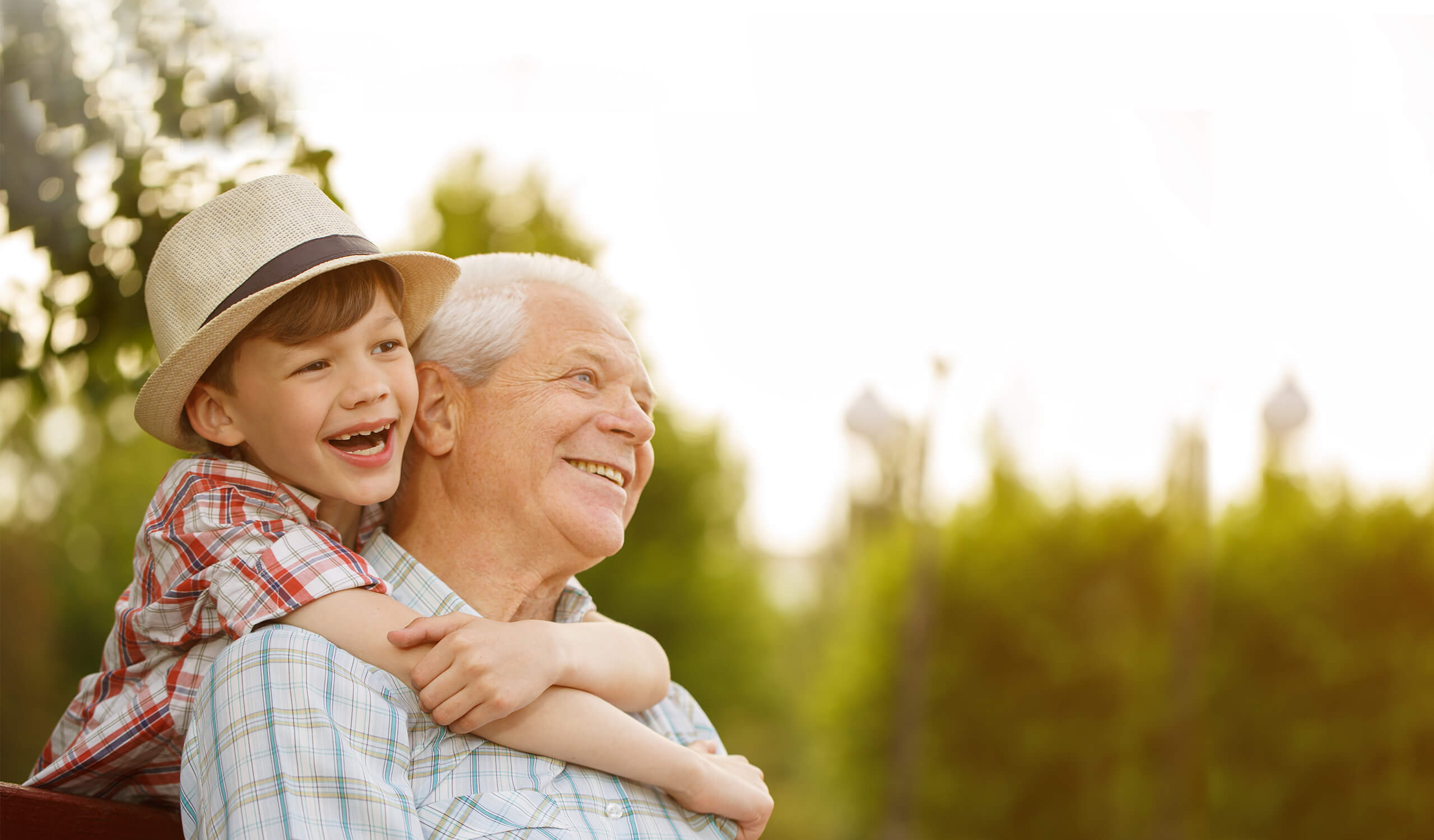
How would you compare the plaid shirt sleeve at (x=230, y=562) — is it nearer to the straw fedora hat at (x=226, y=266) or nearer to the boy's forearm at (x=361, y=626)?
the boy's forearm at (x=361, y=626)

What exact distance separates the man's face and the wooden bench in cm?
77

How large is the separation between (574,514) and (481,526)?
19cm

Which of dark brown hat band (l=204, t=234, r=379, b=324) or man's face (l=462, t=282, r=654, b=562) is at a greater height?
dark brown hat band (l=204, t=234, r=379, b=324)

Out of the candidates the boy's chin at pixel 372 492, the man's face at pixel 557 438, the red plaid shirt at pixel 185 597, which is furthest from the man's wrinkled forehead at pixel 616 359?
the red plaid shirt at pixel 185 597

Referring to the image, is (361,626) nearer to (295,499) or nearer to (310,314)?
(295,499)

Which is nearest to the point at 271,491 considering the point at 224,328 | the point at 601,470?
the point at 224,328

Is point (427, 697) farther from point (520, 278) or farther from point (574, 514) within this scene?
point (520, 278)

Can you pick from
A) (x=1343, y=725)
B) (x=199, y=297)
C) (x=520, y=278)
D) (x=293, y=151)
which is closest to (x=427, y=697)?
(x=199, y=297)

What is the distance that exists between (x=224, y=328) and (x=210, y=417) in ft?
0.69

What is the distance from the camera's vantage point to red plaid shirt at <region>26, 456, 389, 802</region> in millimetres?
1694

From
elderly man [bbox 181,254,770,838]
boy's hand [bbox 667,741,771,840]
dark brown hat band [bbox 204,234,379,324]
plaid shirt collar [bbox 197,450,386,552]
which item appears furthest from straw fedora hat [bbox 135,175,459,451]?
boy's hand [bbox 667,741,771,840]

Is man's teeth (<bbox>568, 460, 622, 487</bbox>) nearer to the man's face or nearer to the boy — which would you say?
the man's face

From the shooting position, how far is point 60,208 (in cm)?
251

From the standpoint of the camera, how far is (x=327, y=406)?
180cm
